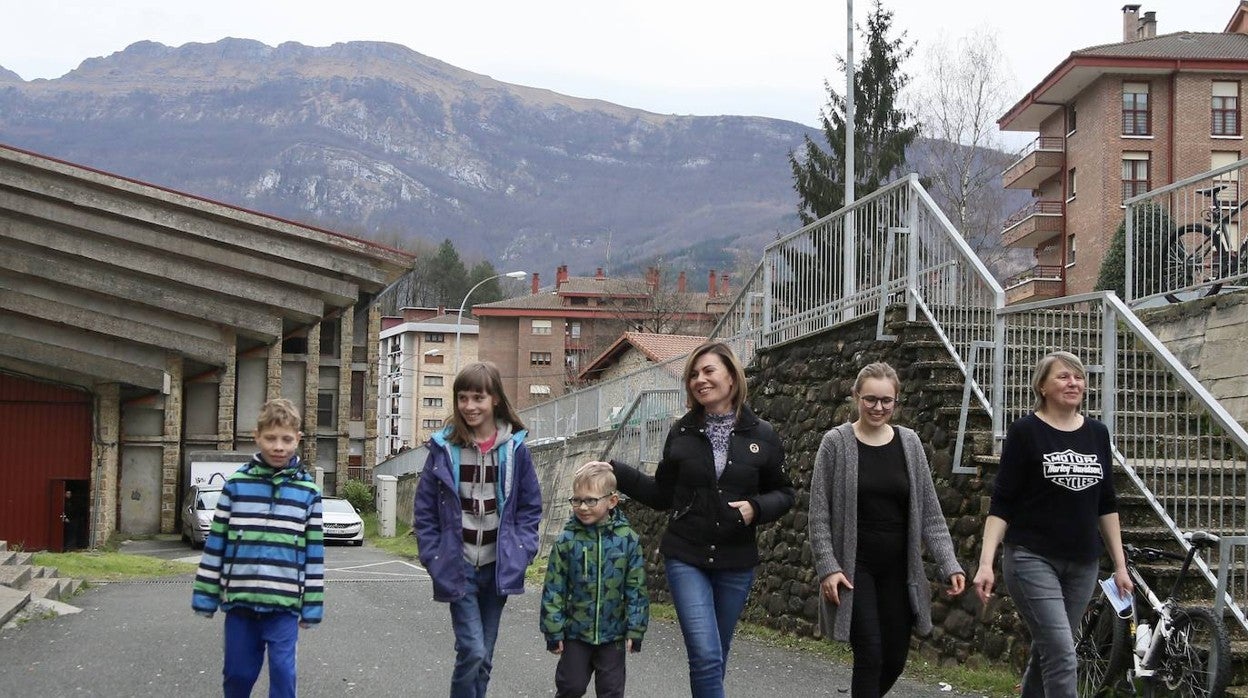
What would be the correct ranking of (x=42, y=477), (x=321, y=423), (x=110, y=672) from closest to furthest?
(x=110, y=672) < (x=42, y=477) < (x=321, y=423)

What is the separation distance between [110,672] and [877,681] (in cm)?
551

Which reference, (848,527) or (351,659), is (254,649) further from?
(351,659)

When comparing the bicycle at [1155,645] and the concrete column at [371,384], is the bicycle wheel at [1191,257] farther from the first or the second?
the concrete column at [371,384]

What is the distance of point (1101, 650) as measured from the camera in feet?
26.1

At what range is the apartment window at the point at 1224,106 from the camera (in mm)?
52094

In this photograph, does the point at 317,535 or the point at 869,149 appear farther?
the point at 869,149

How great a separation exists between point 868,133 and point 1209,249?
35968mm

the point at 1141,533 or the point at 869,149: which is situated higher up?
the point at 869,149

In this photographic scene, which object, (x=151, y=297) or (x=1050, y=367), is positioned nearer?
(x=1050, y=367)

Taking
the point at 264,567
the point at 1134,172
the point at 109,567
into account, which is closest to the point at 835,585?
the point at 264,567

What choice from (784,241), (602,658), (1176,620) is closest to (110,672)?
(602,658)

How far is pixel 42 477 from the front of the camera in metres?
37.8

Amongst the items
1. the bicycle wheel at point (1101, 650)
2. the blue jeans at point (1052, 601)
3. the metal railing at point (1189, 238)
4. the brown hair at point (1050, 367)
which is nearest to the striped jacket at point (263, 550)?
the blue jeans at point (1052, 601)

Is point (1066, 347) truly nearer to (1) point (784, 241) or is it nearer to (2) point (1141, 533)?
(2) point (1141, 533)
